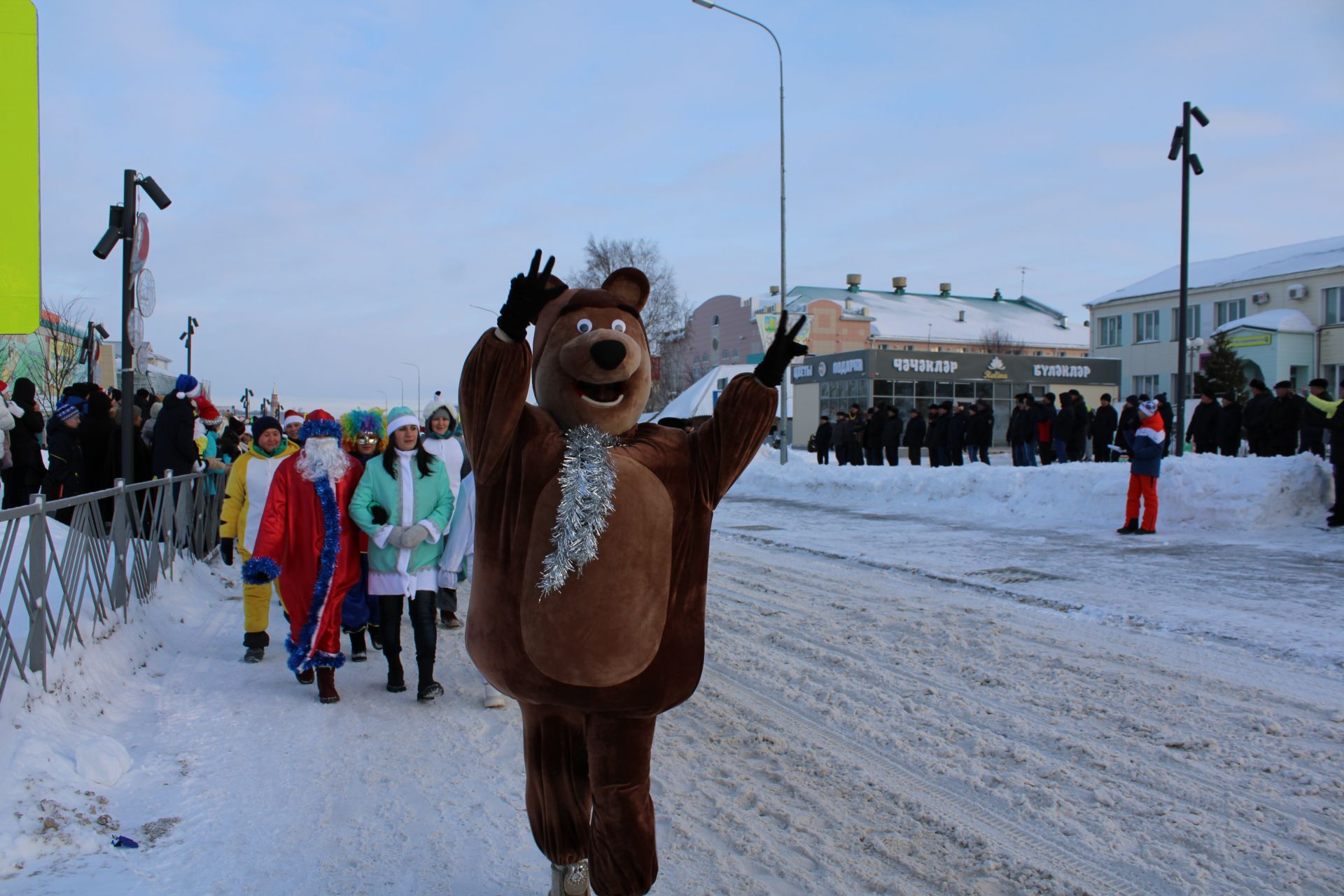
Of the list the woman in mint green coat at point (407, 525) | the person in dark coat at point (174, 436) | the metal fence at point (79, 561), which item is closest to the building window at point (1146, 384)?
the person in dark coat at point (174, 436)

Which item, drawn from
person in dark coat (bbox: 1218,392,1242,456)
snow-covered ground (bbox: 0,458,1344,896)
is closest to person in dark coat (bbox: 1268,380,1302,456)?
Answer: person in dark coat (bbox: 1218,392,1242,456)

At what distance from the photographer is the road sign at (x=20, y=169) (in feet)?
7.29

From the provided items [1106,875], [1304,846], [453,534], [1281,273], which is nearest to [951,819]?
[1106,875]

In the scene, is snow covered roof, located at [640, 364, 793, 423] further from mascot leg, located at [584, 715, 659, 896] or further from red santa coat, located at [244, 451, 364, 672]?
mascot leg, located at [584, 715, 659, 896]

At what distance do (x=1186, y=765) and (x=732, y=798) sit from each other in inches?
83.2

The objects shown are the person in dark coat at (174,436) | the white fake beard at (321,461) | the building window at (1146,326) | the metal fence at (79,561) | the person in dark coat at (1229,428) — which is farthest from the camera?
the building window at (1146,326)

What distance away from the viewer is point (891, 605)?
758cm

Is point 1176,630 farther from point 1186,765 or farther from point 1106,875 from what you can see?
point 1106,875

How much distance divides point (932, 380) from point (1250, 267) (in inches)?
679

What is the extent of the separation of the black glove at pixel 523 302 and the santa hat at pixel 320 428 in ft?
11.8

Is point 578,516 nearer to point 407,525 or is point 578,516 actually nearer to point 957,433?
point 407,525

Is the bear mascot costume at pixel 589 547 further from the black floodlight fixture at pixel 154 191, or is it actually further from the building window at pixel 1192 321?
the building window at pixel 1192 321

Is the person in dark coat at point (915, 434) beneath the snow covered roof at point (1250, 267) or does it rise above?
beneath

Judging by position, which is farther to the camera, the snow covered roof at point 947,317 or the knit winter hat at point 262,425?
the snow covered roof at point 947,317
